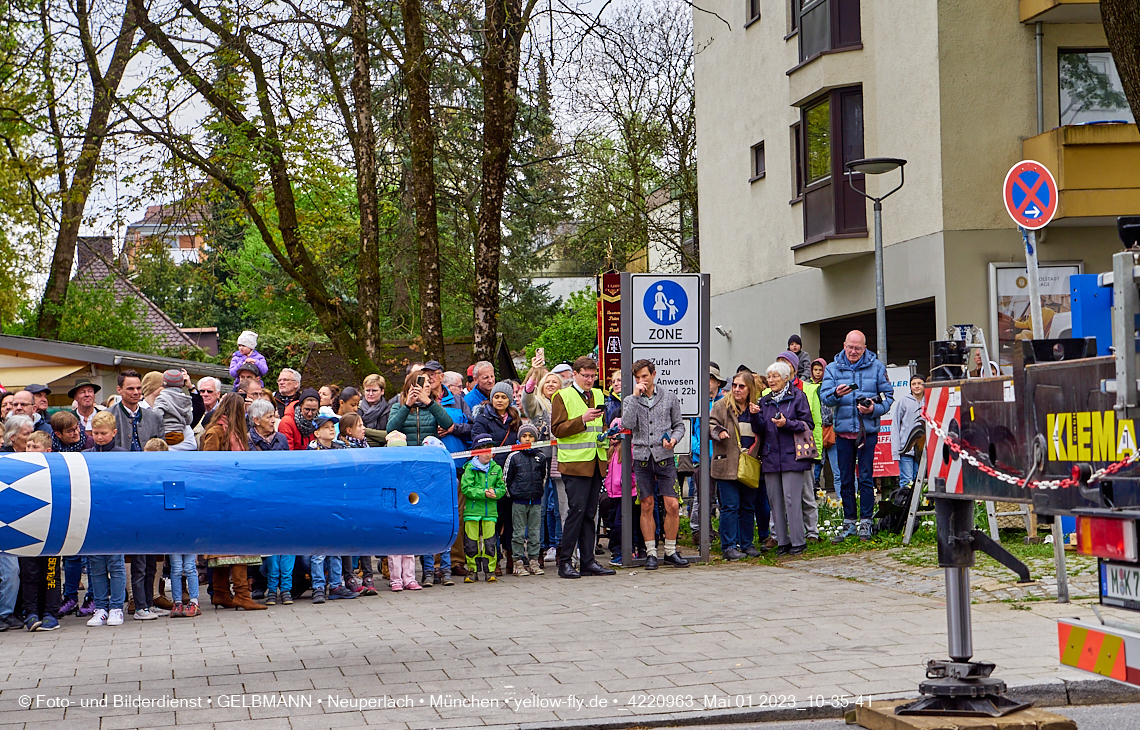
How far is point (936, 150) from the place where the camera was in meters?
20.9

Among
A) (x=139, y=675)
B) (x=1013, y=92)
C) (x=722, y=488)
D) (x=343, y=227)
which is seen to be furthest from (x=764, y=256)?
(x=139, y=675)

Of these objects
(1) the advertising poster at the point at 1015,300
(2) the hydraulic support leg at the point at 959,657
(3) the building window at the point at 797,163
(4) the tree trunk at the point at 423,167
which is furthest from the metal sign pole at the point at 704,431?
(3) the building window at the point at 797,163

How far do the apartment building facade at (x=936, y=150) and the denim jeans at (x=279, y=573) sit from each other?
11541 mm

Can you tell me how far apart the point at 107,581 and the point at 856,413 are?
7.61 m

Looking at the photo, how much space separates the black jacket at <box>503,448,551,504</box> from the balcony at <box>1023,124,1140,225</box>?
1171 cm

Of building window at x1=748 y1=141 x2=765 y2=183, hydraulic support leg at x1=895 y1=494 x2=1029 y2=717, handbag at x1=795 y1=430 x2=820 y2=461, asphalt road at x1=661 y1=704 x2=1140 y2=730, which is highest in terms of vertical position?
building window at x1=748 y1=141 x2=765 y2=183

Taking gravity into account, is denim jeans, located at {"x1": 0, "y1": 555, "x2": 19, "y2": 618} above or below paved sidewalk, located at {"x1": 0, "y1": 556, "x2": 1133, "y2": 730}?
above

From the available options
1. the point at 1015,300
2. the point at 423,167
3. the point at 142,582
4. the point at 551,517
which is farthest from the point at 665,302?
the point at 1015,300

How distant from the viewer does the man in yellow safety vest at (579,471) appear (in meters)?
12.2

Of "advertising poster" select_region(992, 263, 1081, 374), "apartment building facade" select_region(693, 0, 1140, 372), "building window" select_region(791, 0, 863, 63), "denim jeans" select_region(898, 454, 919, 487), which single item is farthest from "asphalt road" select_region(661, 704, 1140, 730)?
"building window" select_region(791, 0, 863, 63)

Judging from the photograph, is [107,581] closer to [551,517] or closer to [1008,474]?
[551,517]

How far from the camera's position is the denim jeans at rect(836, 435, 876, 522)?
44.0 ft

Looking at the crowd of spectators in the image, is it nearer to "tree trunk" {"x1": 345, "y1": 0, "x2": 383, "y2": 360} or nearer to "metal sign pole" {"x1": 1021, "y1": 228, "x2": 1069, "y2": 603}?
"metal sign pole" {"x1": 1021, "y1": 228, "x2": 1069, "y2": 603}

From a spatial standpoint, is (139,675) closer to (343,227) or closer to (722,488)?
(722,488)
